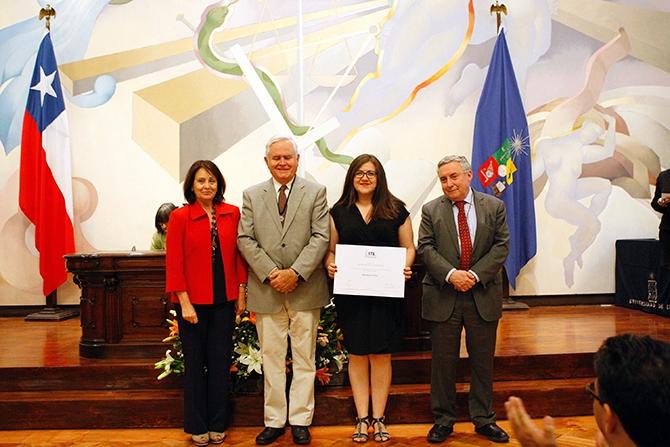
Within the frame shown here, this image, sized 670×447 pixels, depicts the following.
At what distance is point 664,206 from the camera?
404 cm

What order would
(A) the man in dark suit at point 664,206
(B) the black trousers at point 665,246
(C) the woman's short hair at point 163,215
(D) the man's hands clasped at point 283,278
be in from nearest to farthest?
(D) the man's hands clasped at point 283,278
(A) the man in dark suit at point 664,206
(B) the black trousers at point 665,246
(C) the woman's short hair at point 163,215

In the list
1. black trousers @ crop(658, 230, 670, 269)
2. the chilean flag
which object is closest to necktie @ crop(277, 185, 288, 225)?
black trousers @ crop(658, 230, 670, 269)

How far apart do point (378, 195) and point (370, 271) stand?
1.36 feet

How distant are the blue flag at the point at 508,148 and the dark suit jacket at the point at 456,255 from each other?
290 centimetres

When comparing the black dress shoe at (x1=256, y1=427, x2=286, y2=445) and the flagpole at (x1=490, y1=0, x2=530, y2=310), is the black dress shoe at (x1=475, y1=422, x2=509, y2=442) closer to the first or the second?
the black dress shoe at (x1=256, y1=427, x2=286, y2=445)

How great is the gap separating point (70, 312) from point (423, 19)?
4.70 meters

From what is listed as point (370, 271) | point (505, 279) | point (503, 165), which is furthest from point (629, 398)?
point (505, 279)

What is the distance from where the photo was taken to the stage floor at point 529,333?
426 cm

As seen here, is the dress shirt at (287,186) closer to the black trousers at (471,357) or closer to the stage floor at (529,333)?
the black trousers at (471,357)

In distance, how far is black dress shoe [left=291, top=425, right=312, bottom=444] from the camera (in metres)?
3.35

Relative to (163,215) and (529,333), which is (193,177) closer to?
(163,215)

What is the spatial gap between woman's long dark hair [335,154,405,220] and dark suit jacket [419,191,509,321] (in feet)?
0.80

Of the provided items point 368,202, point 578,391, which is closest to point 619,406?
point 368,202

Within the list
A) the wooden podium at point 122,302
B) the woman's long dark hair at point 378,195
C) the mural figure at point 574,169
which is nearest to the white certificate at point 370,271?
the woman's long dark hair at point 378,195
